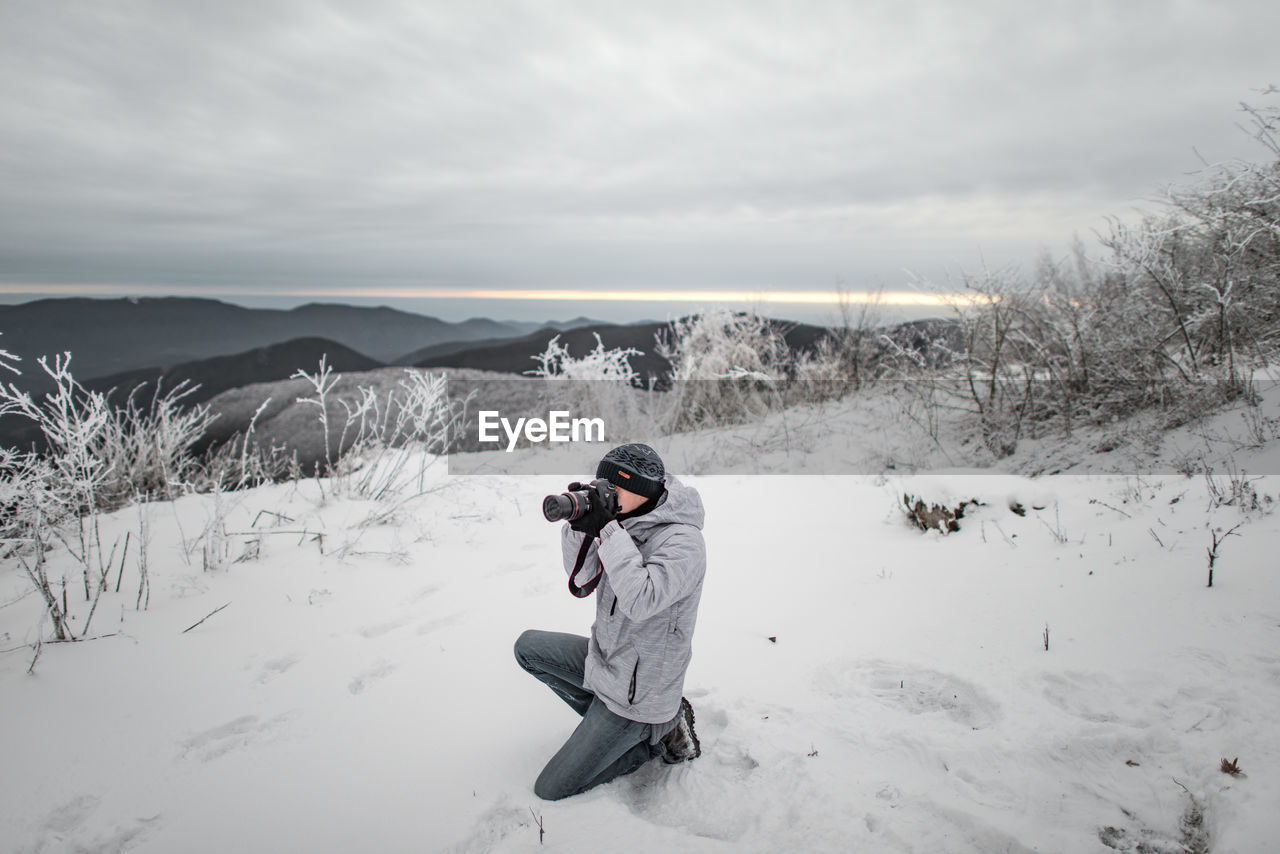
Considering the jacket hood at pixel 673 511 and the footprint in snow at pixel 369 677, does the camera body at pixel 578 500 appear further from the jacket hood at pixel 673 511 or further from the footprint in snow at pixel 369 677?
the footprint in snow at pixel 369 677

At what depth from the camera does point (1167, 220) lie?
638 centimetres

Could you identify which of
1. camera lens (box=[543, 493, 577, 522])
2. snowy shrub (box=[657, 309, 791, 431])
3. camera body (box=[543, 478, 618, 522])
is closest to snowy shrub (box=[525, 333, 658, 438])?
snowy shrub (box=[657, 309, 791, 431])

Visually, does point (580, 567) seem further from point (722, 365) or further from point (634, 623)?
point (722, 365)

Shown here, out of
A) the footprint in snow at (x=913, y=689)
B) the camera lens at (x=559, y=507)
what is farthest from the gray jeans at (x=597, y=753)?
the footprint in snow at (x=913, y=689)

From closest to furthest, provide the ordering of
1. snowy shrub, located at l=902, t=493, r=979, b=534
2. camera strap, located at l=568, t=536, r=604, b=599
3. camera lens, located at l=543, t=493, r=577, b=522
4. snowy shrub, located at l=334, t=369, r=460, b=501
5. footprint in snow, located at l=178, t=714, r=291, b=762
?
camera lens, located at l=543, t=493, r=577, b=522 < camera strap, located at l=568, t=536, r=604, b=599 < footprint in snow, located at l=178, t=714, r=291, b=762 < snowy shrub, located at l=902, t=493, r=979, b=534 < snowy shrub, located at l=334, t=369, r=460, b=501

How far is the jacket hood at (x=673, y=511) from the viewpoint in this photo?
209 centimetres

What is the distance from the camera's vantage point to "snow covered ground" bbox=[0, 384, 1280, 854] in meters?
1.98

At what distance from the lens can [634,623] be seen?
211 centimetres

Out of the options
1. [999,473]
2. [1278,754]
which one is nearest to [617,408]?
[999,473]

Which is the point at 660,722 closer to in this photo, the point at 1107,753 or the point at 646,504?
the point at 646,504

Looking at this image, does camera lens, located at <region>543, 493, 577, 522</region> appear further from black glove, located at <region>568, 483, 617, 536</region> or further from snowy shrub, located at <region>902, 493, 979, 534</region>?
snowy shrub, located at <region>902, 493, 979, 534</region>

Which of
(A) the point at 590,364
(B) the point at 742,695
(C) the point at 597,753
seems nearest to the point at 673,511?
(C) the point at 597,753

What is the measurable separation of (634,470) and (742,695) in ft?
4.44

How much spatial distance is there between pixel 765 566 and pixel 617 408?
5.61 m
